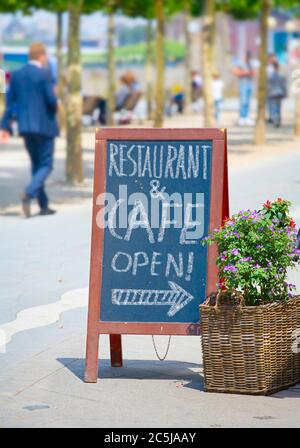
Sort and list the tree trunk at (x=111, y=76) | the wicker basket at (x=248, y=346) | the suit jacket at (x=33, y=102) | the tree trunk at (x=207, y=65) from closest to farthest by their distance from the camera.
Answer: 1. the wicker basket at (x=248, y=346)
2. the suit jacket at (x=33, y=102)
3. the tree trunk at (x=207, y=65)
4. the tree trunk at (x=111, y=76)

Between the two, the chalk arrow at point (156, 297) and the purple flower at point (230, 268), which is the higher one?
the purple flower at point (230, 268)

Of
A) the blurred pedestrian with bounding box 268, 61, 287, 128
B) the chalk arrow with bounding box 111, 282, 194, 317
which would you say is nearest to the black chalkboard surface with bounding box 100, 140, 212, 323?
the chalk arrow with bounding box 111, 282, 194, 317

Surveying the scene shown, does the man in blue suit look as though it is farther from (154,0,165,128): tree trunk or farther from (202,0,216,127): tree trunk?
(154,0,165,128): tree trunk

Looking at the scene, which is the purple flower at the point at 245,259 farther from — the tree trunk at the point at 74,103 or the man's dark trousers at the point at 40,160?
the tree trunk at the point at 74,103

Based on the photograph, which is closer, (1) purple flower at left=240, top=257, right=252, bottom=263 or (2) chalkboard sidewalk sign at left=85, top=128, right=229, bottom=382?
(1) purple flower at left=240, top=257, right=252, bottom=263

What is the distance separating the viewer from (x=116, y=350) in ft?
24.7

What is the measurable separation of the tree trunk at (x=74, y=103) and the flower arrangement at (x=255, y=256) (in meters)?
11.7

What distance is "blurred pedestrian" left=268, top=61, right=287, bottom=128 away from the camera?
34.5 metres

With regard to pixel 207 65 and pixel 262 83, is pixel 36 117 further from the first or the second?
pixel 262 83

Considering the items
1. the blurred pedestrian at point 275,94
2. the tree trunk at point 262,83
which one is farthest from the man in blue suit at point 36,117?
the blurred pedestrian at point 275,94

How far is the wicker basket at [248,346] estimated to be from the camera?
673 cm

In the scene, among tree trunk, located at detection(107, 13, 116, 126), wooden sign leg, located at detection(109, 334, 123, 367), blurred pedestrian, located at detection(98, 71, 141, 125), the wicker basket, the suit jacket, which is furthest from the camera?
blurred pedestrian, located at detection(98, 71, 141, 125)

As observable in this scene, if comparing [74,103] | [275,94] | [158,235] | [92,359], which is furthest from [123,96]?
[92,359]

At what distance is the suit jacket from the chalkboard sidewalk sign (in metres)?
7.47
